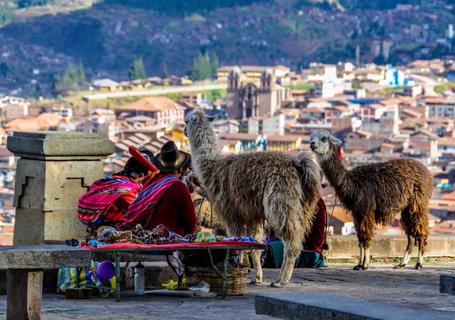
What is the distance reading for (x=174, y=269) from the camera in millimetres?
10664

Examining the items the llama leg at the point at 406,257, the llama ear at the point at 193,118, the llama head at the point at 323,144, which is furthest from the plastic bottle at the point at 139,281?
the llama leg at the point at 406,257

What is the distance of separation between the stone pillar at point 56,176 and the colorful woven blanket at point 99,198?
0.63 metres

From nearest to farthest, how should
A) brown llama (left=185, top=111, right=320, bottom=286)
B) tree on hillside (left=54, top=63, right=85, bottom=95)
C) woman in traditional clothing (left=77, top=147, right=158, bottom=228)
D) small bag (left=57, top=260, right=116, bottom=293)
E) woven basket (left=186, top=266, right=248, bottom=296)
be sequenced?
1. small bag (left=57, top=260, right=116, bottom=293)
2. woven basket (left=186, top=266, right=248, bottom=296)
3. brown llama (left=185, top=111, right=320, bottom=286)
4. woman in traditional clothing (left=77, top=147, right=158, bottom=228)
5. tree on hillside (left=54, top=63, right=85, bottom=95)

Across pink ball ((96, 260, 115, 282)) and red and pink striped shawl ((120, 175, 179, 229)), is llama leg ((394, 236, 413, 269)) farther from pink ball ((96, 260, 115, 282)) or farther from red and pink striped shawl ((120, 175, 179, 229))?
pink ball ((96, 260, 115, 282))

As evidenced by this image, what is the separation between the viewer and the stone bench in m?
8.19

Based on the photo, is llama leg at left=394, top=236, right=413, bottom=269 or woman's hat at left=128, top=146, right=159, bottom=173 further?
llama leg at left=394, top=236, right=413, bottom=269

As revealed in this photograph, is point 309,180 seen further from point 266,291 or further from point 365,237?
point 365,237

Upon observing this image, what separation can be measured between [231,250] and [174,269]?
43 centimetres

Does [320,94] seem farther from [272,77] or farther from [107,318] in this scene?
[107,318]

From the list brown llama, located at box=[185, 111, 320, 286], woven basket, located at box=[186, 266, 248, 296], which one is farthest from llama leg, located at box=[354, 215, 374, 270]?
woven basket, located at box=[186, 266, 248, 296]

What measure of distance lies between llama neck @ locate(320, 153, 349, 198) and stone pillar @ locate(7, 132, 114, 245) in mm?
1777

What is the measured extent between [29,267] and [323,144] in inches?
205

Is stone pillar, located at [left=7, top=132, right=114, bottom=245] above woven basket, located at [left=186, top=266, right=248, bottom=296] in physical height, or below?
above

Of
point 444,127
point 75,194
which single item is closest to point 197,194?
point 75,194
